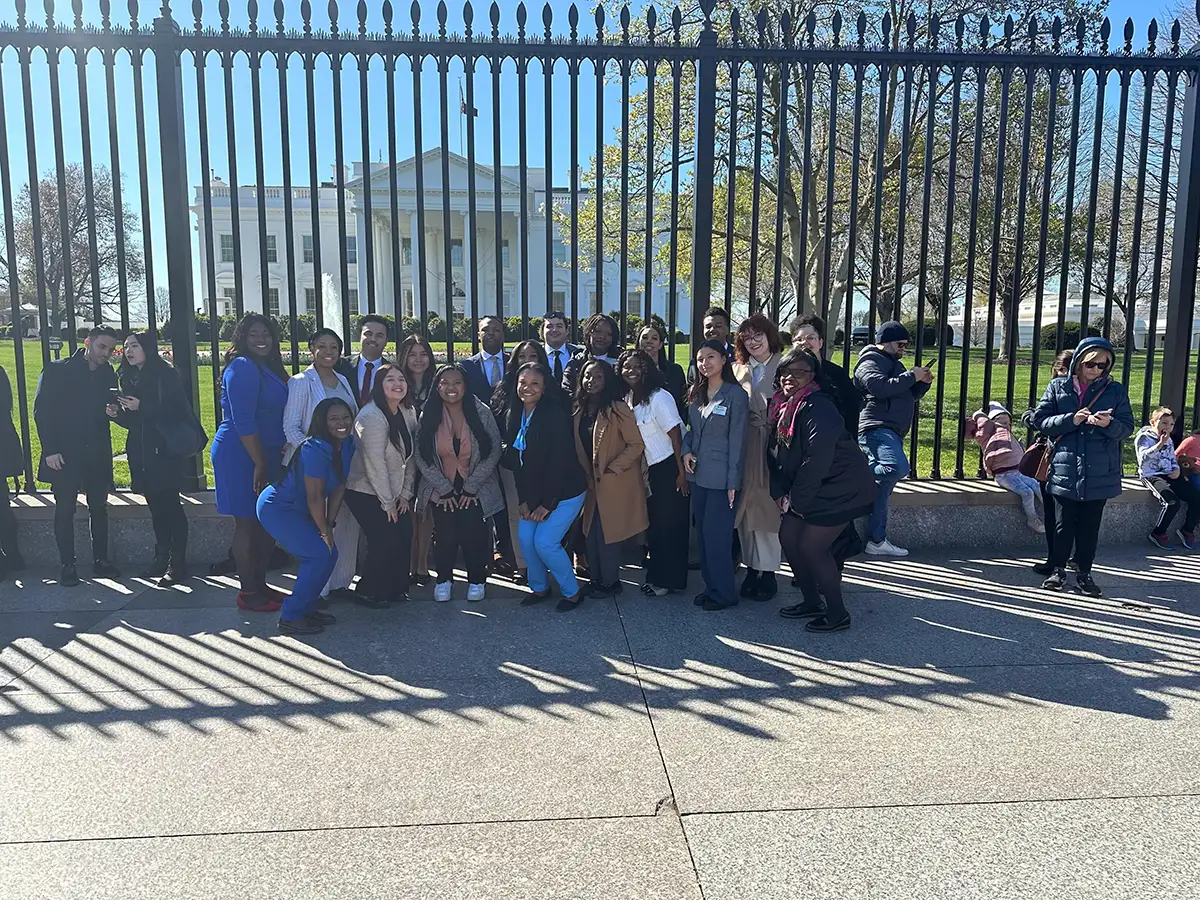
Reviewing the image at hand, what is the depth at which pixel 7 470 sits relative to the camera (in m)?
5.80

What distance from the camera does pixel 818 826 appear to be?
3.03 m

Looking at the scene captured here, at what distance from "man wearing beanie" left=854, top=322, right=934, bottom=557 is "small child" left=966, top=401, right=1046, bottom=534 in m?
0.90

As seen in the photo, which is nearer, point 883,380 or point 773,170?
point 883,380

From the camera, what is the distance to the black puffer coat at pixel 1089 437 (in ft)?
17.5

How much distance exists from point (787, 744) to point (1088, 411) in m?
3.03

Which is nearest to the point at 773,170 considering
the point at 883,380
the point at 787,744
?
the point at 883,380

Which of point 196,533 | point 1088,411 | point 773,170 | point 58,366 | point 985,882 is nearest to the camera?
point 985,882

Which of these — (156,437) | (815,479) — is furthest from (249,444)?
(815,479)

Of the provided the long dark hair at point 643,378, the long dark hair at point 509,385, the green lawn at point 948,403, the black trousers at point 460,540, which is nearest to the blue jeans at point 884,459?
the green lawn at point 948,403

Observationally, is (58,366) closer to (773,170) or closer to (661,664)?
(661,664)

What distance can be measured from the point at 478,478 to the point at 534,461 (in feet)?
1.29

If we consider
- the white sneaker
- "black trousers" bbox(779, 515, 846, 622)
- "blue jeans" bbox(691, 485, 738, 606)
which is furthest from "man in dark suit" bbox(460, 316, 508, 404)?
the white sneaker

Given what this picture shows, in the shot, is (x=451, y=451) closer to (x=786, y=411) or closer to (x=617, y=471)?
(x=617, y=471)

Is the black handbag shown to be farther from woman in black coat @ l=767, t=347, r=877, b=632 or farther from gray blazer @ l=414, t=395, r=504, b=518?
woman in black coat @ l=767, t=347, r=877, b=632
